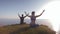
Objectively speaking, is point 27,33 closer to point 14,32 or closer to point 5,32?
point 14,32

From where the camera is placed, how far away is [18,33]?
29.4ft

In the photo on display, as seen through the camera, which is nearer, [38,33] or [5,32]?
[38,33]

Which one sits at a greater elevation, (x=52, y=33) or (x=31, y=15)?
(x=31, y=15)

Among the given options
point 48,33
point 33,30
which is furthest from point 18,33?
point 48,33

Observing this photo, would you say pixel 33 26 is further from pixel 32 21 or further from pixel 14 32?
pixel 14 32

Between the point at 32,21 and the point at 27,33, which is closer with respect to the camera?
the point at 27,33

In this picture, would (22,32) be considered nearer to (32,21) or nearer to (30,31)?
(30,31)

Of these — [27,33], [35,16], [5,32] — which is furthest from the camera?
[35,16]

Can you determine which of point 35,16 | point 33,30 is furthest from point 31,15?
point 33,30

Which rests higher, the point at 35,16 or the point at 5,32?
the point at 35,16

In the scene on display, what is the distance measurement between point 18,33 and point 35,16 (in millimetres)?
1887

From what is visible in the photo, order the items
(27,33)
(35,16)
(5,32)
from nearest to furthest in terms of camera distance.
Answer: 1. (27,33)
2. (5,32)
3. (35,16)

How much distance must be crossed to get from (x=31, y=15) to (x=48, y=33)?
191 cm

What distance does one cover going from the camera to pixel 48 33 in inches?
355
